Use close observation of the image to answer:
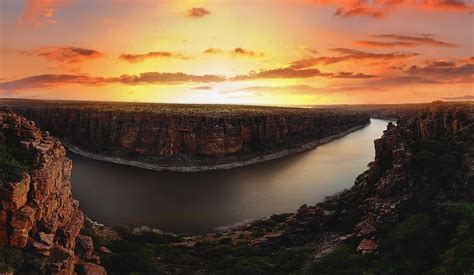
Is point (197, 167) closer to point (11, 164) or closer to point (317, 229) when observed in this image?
point (317, 229)

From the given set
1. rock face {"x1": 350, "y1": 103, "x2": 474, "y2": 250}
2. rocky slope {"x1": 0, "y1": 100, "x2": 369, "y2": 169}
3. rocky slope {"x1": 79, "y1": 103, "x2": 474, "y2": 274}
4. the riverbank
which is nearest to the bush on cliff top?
rocky slope {"x1": 79, "y1": 103, "x2": 474, "y2": 274}

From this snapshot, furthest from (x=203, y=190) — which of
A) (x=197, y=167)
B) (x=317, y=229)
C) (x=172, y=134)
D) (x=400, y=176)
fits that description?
(x=400, y=176)

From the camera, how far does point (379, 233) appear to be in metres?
24.9

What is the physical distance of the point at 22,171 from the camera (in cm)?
1848

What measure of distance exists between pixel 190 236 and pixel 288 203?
14222 mm

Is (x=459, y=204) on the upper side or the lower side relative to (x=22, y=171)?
lower

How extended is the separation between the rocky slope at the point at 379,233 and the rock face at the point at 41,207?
399cm

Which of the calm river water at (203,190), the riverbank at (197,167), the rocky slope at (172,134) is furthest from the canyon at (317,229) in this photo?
the rocky slope at (172,134)

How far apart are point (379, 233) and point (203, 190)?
3200 cm

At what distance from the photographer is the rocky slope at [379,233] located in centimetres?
2200

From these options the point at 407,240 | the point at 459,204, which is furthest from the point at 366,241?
the point at 459,204

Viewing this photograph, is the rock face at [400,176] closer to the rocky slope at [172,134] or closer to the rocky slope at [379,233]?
the rocky slope at [379,233]

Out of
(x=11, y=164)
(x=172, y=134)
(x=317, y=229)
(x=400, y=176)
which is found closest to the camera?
(x=11, y=164)

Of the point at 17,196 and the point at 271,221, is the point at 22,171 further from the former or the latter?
the point at 271,221
